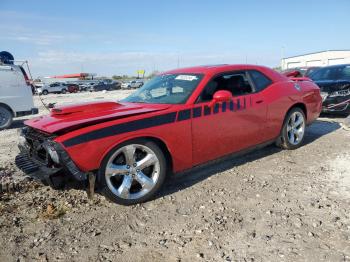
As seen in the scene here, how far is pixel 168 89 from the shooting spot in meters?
4.48

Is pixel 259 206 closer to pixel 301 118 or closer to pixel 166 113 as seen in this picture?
pixel 166 113

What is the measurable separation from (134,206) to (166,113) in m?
1.11

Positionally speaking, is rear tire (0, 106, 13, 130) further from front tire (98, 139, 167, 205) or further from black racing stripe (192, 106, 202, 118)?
black racing stripe (192, 106, 202, 118)

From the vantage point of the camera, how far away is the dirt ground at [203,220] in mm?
2725

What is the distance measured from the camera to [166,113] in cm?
375

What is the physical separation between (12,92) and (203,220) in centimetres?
875

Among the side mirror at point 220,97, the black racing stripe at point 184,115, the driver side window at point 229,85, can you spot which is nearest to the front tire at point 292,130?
the driver side window at point 229,85

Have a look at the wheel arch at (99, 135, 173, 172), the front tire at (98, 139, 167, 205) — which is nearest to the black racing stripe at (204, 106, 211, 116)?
the wheel arch at (99, 135, 173, 172)

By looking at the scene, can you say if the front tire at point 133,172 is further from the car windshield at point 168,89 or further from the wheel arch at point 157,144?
the car windshield at point 168,89

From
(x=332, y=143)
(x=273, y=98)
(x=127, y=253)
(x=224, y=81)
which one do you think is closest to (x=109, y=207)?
(x=127, y=253)

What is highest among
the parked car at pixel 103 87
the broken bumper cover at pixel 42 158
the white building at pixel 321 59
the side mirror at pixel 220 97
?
the white building at pixel 321 59

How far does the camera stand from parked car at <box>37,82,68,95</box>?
3881 cm

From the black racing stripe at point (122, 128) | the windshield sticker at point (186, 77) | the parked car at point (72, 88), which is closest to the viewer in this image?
the black racing stripe at point (122, 128)

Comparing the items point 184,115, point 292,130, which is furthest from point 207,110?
point 292,130
